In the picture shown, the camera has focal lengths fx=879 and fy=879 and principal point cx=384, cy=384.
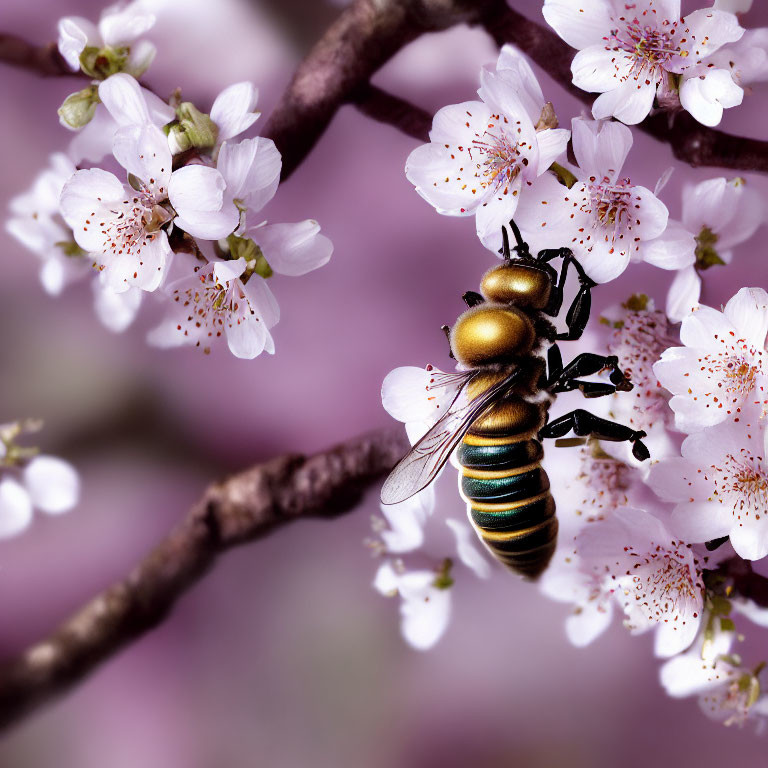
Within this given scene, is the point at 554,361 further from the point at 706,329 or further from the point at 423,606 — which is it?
the point at 423,606

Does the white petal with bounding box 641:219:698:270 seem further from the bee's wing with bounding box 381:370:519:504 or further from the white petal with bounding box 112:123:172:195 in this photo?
the white petal with bounding box 112:123:172:195

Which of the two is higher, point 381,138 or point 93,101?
point 93,101

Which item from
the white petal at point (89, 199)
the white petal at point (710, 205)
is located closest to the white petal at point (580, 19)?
the white petal at point (710, 205)

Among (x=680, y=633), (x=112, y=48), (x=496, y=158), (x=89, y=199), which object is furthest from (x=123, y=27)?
(x=680, y=633)

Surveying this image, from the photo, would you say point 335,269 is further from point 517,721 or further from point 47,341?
point 517,721

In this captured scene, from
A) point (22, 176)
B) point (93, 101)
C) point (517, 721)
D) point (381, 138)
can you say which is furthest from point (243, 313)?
point (517, 721)

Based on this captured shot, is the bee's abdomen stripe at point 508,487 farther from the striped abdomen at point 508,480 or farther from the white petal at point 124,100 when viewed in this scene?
the white petal at point 124,100

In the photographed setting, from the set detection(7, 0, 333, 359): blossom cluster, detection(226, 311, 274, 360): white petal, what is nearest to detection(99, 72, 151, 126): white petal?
detection(7, 0, 333, 359): blossom cluster
